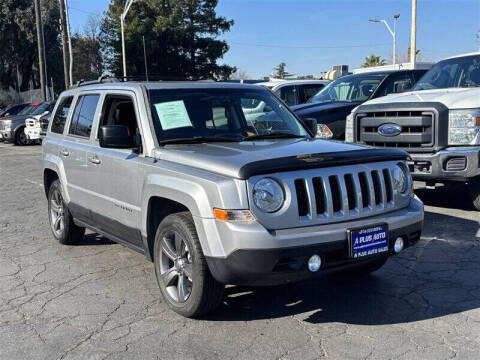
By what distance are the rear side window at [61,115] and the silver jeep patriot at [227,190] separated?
655 mm

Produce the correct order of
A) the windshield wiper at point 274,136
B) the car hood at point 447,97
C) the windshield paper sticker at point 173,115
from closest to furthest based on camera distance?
the windshield paper sticker at point 173,115
the windshield wiper at point 274,136
the car hood at point 447,97

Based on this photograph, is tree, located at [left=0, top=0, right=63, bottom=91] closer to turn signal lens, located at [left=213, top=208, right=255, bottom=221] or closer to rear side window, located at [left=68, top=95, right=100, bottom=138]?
rear side window, located at [left=68, top=95, right=100, bottom=138]

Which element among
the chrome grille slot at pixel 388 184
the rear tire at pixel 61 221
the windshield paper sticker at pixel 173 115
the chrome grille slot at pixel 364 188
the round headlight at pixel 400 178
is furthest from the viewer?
the rear tire at pixel 61 221

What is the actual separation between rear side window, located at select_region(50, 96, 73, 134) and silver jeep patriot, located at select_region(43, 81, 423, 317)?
0.66 meters

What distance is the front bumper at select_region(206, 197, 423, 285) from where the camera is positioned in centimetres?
342

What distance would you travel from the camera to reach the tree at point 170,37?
151ft

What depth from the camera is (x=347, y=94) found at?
1041cm

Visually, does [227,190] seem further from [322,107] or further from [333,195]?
[322,107]

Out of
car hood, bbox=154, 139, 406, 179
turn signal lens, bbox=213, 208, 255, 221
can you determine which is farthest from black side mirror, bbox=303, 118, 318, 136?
turn signal lens, bbox=213, 208, 255, 221

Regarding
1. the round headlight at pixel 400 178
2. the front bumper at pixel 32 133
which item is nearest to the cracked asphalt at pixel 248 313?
the round headlight at pixel 400 178

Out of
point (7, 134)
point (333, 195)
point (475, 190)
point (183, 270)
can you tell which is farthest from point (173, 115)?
point (7, 134)

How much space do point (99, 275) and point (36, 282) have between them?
568 mm

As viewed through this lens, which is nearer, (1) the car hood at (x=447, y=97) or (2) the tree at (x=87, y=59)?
(1) the car hood at (x=447, y=97)

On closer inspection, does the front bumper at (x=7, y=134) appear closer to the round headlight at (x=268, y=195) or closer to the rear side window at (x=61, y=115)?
the rear side window at (x=61, y=115)
